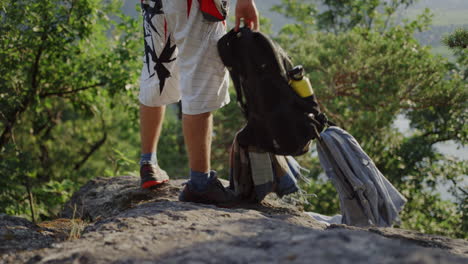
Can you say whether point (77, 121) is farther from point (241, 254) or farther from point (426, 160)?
point (241, 254)

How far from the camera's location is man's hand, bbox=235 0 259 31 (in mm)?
2363

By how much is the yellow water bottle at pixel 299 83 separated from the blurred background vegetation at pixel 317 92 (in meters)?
0.96

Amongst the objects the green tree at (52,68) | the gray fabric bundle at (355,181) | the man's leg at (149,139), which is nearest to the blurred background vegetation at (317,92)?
the green tree at (52,68)

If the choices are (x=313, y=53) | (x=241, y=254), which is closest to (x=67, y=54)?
(x=313, y=53)

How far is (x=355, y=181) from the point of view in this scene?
98.0 inches

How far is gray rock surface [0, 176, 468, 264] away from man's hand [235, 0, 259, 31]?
1.00 meters

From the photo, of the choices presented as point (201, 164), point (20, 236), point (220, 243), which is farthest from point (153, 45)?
point (220, 243)

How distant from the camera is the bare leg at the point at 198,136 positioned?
7.80 ft

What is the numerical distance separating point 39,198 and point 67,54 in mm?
1698

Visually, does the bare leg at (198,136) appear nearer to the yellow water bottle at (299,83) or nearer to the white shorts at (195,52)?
the white shorts at (195,52)

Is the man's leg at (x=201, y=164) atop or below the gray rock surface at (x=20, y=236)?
atop

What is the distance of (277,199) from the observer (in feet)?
9.36

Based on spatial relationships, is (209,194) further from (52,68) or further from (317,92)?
(317,92)

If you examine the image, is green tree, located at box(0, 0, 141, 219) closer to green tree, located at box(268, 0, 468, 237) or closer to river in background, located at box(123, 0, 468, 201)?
river in background, located at box(123, 0, 468, 201)
